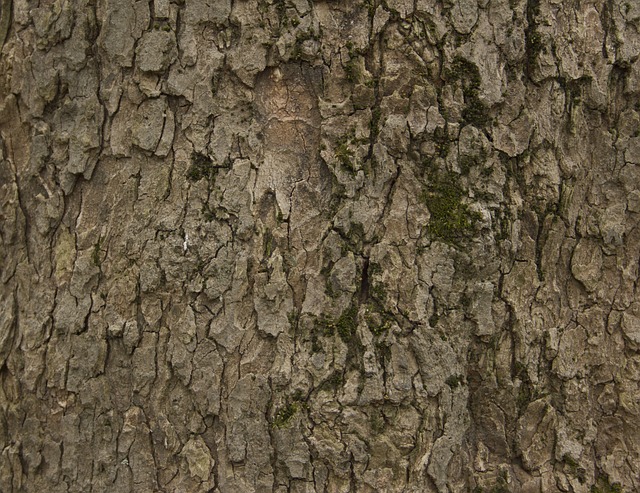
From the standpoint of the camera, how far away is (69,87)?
2.15 m

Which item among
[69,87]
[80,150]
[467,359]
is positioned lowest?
[467,359]

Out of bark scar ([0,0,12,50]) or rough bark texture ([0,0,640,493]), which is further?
bark scar ([0,0,12,50])

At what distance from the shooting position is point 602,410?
7.26ft

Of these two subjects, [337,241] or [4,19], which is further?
[4,19]

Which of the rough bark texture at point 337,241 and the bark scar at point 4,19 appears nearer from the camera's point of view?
the rough bark texture at point 337,241

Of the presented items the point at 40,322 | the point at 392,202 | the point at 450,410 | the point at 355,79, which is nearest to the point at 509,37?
the point at 355,79

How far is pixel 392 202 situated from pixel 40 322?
120 centimetres

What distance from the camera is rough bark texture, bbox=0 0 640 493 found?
203cm

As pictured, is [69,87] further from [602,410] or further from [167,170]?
[602,410]

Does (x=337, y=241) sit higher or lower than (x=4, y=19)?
lower

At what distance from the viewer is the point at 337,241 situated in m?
2.03

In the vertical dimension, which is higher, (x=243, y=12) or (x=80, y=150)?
(x=243, y=12)

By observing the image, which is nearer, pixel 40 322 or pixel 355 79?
pixel 355 79

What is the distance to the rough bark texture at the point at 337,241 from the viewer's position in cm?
203
